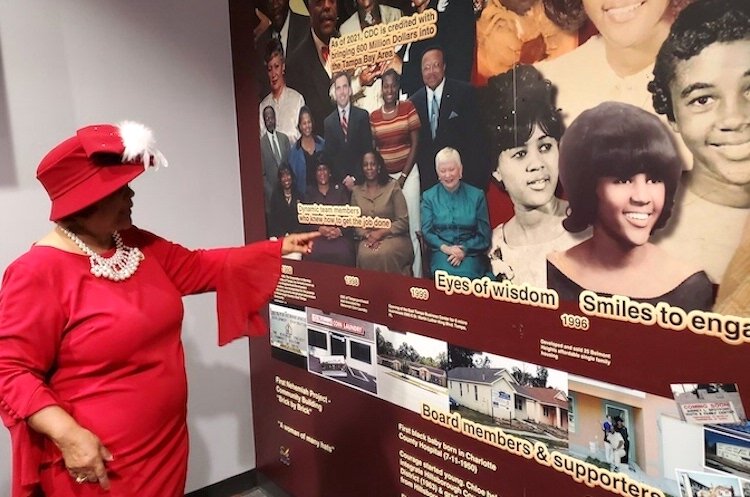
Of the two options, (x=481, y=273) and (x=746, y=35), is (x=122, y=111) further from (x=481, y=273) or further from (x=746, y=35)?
(x=746, y=35)

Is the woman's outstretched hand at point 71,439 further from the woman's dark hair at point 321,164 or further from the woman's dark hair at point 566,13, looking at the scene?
the woman's dark hair at point 566,13

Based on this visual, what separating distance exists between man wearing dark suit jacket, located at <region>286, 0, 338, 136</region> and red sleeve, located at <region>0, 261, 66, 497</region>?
1.07 meters

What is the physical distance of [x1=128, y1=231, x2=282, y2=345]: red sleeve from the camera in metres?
1.80

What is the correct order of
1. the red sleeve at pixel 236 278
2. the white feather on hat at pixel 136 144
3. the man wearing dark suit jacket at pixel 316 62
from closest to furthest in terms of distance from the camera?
the white feather on hat at pixel 136 144 < the red sleeve at pixel 236 278 < the man wearing dark suit jacket at pixel 316 62

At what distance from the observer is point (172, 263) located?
174 cm

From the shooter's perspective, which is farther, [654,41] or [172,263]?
[172,263]

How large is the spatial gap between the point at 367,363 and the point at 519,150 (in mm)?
929

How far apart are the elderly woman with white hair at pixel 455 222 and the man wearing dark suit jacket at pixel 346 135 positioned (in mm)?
320

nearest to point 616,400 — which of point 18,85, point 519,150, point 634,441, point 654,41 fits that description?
point 634,441

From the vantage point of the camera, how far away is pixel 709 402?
1.24 metres

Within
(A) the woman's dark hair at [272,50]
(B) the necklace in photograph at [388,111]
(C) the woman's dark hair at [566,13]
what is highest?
(A) the woman's dark hair at [272,50]

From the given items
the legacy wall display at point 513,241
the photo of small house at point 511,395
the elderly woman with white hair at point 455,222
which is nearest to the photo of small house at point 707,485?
the legacy wall display at point 513,241

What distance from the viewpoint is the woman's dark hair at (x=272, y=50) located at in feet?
7.56

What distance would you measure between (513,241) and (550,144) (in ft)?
0.86
